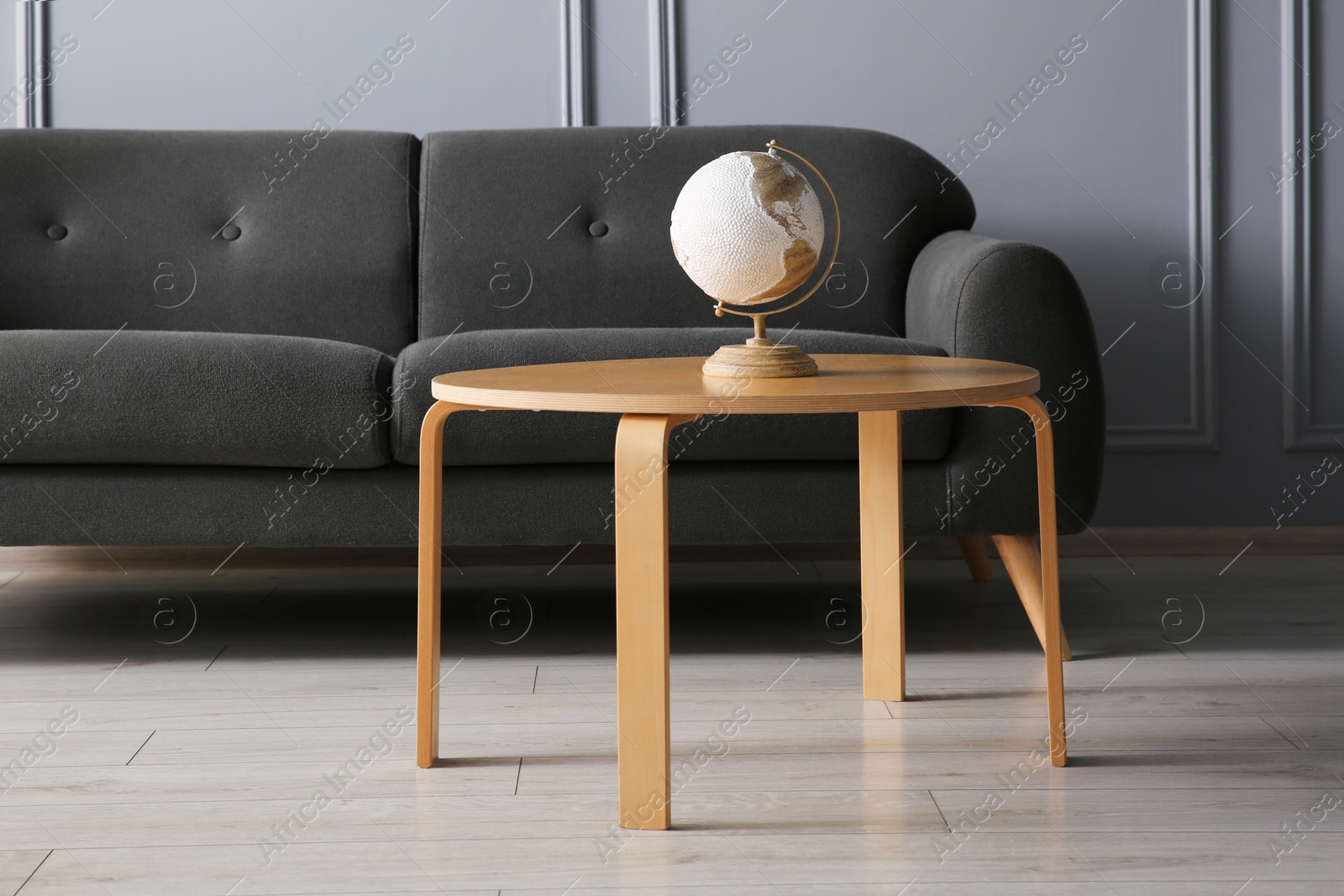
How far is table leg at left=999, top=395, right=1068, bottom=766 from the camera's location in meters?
1.32

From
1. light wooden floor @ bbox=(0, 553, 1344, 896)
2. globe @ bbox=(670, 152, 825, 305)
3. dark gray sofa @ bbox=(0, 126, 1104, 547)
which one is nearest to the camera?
light wooden floor @ bbox=(0, 553, 1344, 896)

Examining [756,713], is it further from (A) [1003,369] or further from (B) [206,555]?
(B) [206,555]

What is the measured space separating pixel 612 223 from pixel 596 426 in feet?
2.26

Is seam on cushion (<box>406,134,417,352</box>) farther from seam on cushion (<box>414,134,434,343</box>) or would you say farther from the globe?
the globe

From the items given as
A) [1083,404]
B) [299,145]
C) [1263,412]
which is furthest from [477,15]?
[1263,412]

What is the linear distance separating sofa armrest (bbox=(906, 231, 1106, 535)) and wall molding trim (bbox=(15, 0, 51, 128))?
184 cm

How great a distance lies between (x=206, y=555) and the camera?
2484 mm

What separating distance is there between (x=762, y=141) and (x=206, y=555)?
4.41 feet

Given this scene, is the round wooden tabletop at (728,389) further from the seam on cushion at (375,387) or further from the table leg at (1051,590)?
the seam on cushion at (375,387)

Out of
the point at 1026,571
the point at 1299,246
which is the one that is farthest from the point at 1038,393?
the point at 1299,246

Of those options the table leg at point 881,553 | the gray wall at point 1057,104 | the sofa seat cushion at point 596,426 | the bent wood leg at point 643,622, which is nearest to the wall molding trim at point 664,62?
the gray wall at point 1057,104

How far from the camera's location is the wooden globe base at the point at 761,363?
126 centimetres

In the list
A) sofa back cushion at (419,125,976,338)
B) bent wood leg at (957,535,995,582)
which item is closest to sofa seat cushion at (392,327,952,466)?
sofa back cushion at (419,125,976,338)

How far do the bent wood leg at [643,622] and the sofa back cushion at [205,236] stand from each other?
1.22 m
